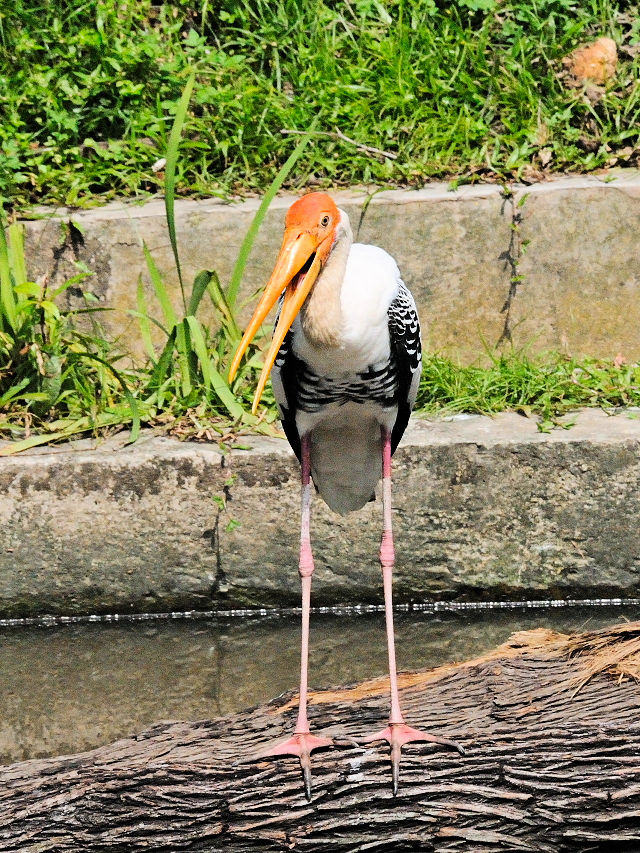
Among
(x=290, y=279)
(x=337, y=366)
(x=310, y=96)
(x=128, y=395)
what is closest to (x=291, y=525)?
(x=128, y=395)

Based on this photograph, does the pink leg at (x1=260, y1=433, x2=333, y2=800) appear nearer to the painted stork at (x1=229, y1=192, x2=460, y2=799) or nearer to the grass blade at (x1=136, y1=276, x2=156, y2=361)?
the painted stork at (x1=229, y1=192, x2=460, y2=799)

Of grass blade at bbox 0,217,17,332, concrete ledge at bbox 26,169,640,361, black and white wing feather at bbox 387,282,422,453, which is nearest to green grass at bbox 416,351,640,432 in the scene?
concrete ledge at bbox 26,169,640,361

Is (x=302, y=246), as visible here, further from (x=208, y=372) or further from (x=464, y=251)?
(x=464, y=251)

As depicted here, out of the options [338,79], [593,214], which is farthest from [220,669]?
[338,79]

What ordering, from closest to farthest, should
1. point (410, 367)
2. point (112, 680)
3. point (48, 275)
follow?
point (410, 367) < point (112, 680) < point (48, 275)

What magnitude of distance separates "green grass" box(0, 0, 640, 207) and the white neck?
2.99m

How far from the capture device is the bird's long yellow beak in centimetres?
295

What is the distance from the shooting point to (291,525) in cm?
496

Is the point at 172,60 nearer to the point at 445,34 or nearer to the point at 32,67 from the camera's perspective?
the point at 32,67

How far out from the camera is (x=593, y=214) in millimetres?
5773

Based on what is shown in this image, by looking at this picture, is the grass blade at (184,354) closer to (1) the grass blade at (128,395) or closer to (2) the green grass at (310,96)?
(1) the grass blade at (128,395)

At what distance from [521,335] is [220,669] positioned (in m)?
2.34

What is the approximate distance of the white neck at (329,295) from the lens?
312 cm

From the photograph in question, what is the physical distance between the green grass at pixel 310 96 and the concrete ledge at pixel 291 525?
177 centimetres
